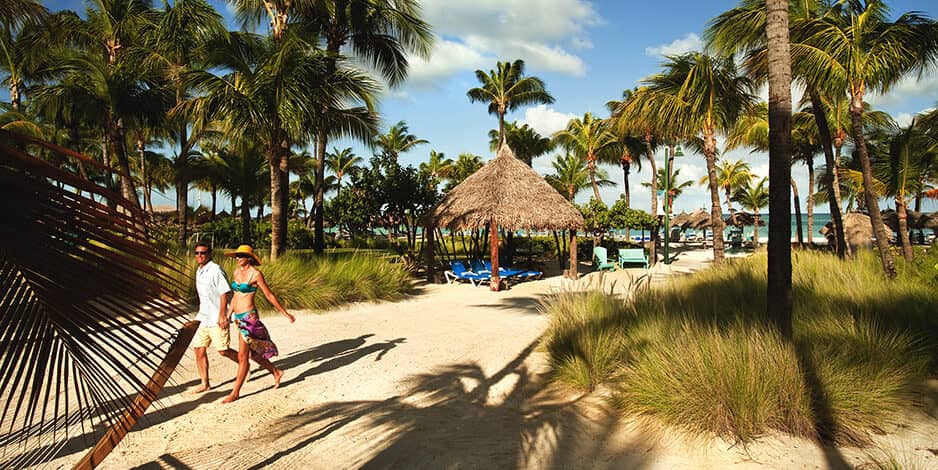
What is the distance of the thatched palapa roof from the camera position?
1427 centimetres

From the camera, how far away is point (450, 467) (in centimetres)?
372

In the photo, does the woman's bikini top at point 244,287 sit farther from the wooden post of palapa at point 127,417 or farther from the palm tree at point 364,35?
the palm tree at point 364,35

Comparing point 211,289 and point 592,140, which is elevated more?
point 592,140

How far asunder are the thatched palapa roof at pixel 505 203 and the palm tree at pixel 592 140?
48.9ft

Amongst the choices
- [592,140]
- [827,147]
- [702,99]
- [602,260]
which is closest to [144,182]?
[602,260]

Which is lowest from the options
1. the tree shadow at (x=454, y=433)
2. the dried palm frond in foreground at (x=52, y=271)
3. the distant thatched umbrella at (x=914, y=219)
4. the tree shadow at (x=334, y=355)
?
the tree shadow at (x=454, y=433)

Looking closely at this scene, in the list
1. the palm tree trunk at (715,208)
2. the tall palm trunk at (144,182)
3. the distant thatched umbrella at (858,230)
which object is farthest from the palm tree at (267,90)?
the distant thatched umbrella at (858,230)

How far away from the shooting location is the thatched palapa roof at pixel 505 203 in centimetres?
1427

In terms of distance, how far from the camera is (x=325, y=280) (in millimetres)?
10688

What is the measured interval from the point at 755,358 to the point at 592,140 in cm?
2860

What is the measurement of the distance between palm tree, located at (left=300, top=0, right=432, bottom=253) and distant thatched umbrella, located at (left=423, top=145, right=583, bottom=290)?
4.16 m

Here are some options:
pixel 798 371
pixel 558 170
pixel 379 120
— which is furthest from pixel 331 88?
pixel 558 170

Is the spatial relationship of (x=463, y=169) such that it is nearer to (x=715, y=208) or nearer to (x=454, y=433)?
Answer: (x=715, y=208)

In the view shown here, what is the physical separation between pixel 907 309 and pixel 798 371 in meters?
3.30
